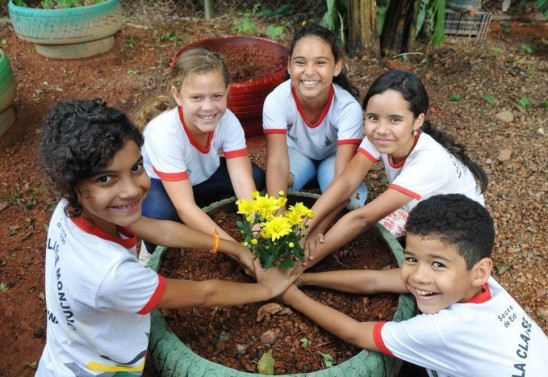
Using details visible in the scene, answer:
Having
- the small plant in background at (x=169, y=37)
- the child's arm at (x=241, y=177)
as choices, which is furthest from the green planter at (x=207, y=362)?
the small plant in background at (x=169, y=37)

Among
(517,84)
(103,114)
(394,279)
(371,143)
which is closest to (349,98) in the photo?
(371,143)

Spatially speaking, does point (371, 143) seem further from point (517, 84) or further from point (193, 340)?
point (517, 84)

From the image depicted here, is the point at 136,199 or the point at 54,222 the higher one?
the point at 136,199

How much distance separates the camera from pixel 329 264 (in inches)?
75.3

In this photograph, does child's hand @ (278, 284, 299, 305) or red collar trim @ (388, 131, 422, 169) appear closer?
child's hand @ (278, 284, 299, 305)

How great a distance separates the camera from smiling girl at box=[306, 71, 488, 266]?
1.83 metres

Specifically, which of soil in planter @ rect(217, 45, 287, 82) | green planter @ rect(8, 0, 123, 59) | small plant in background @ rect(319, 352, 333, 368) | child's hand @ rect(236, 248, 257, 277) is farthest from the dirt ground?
small plant in background @ rect(319, 352, 333, 368)

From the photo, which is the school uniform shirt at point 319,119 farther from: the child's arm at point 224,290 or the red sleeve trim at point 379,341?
the red sleeve trim at point 379,341

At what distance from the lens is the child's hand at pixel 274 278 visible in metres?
1.65

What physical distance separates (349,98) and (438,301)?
47.4 inches

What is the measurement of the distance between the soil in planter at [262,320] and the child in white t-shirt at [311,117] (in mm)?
315

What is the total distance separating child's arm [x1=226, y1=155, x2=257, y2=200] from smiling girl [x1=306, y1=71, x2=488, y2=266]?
0.34 metres

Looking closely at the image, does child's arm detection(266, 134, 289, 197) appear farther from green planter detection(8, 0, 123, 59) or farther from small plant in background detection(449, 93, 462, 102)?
green planter detection(8, 0, 123, 59)

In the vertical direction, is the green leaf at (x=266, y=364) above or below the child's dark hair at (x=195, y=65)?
below
